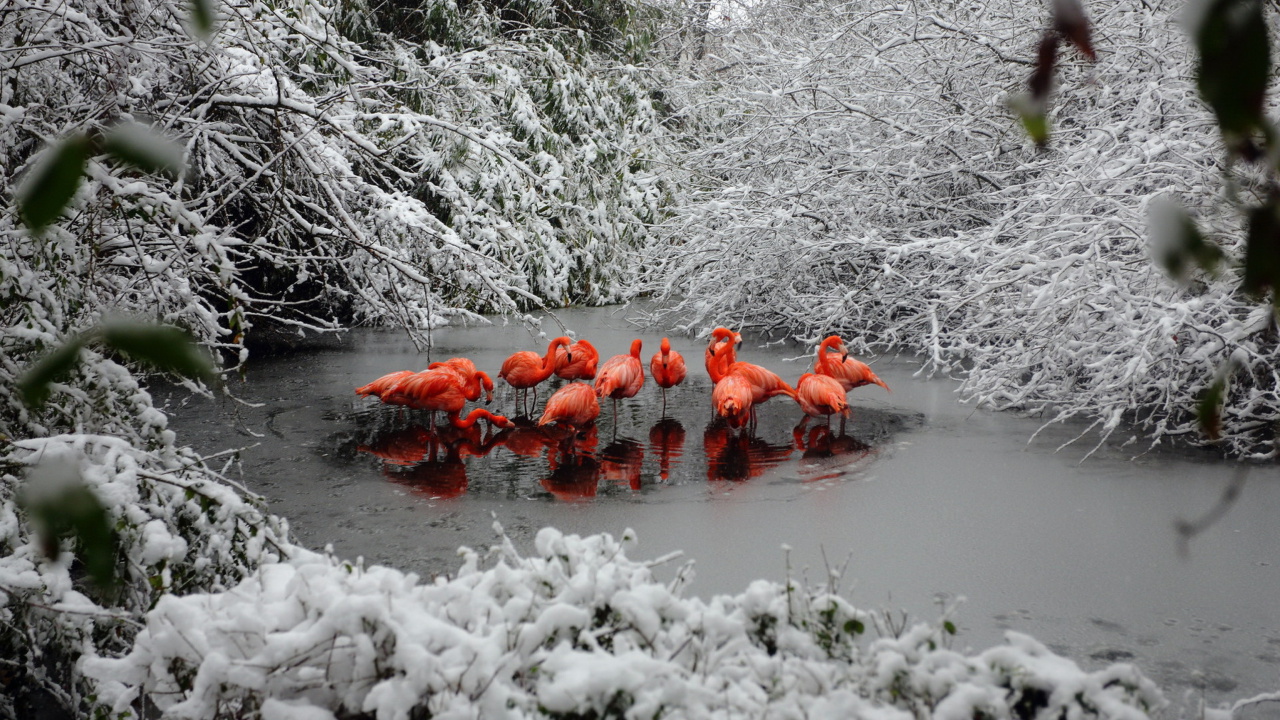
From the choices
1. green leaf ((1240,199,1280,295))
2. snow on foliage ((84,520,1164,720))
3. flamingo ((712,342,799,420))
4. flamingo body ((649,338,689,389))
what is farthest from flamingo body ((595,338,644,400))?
green leaf ((1240,199,1280,295))

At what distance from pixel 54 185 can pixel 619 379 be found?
6.43 meters

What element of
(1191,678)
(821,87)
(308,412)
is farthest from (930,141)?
(1191,678)

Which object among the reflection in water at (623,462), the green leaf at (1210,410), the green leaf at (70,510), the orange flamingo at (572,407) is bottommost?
the reflection in water at (623,462)

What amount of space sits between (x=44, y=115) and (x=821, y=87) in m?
8.92

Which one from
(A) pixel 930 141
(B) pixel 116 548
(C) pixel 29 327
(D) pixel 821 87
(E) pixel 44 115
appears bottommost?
(B) pixel 116 548

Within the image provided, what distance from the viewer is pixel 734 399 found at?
6.44 metres

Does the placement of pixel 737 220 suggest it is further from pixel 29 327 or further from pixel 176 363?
pixel 176 363

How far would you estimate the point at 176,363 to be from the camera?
62 cm

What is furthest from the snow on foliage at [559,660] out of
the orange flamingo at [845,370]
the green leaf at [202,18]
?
the orange flamingo at [845,370]

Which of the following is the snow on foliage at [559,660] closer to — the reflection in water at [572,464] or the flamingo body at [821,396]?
the reflection in water at [572,464]

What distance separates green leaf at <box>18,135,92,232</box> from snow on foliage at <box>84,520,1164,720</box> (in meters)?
1.29

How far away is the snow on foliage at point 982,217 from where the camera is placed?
6.10 meters

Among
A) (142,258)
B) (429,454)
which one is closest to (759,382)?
(429,454)

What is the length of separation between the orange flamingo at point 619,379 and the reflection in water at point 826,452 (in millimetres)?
1211
